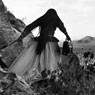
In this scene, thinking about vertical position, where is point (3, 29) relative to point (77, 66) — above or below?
above

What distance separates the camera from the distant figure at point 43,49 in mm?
13570

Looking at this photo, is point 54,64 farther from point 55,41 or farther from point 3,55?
point 3,55

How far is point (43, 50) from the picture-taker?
13953 millimetres

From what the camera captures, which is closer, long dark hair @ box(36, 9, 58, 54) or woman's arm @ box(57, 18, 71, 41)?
long dark hair @ box(36, 9, 58, 54)

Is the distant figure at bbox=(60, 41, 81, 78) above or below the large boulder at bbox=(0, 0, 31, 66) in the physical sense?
below

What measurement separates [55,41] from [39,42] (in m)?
0.56

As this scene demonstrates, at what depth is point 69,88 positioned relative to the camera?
9719mm

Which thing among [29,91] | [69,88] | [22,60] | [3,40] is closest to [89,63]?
[69,88]

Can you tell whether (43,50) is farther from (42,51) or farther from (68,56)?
(68,56)

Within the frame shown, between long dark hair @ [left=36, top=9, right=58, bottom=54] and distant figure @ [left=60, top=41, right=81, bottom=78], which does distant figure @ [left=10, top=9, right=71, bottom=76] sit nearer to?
long dark hair @ [left=36, top=9, right=58, bottom=54]

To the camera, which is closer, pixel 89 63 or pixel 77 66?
pixel 89 63

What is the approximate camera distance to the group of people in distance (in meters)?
13.6

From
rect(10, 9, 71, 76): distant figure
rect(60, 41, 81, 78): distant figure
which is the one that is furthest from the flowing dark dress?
rect(60, 41, 81, 78): distant figure

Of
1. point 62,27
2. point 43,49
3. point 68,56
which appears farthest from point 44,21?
point 68,56
